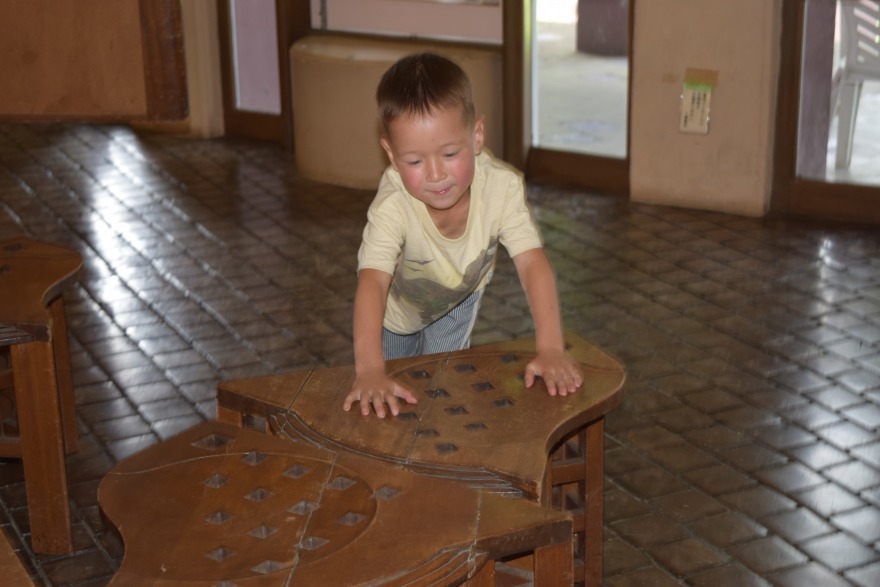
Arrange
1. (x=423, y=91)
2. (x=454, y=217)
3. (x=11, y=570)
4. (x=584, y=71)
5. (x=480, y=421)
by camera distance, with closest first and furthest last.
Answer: (x=11, y=570)
(x=480, y=421)
(x=423, y=91)
(x=454, y=217)
(x=584, y=71)

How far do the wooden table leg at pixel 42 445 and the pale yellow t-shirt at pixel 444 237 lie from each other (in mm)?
904

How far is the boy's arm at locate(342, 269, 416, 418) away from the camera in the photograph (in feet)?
8.02

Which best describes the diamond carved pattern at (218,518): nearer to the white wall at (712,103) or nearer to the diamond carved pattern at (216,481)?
the diamond carved pattern at (216,481)

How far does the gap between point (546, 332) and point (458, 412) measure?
13.9 inches

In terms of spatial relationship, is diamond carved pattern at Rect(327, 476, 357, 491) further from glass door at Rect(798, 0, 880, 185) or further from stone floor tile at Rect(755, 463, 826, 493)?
glass door at Rect(798, 0, 880, 185)

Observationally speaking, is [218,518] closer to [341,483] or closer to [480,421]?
[341,483]

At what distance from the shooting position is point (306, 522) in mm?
1909

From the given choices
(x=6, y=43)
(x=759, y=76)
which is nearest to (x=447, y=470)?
(x=6, y=43)

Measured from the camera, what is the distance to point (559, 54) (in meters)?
6.59

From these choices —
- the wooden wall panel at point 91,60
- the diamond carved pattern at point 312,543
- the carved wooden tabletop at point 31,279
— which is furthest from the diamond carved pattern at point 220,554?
the carved wooden tabletop at point 31,279

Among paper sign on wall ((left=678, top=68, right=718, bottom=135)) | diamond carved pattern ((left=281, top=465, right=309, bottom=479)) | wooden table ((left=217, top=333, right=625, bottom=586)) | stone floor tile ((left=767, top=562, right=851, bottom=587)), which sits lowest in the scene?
stone floor tile ((left=767, top=562, right=851, bottom=587))

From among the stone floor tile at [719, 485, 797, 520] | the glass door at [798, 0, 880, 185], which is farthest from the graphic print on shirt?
the glass door at [798, 0, 880, 185]

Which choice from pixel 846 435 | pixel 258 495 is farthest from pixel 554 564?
pixel 846 435

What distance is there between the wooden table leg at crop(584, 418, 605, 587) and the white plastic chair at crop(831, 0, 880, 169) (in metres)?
3.76
